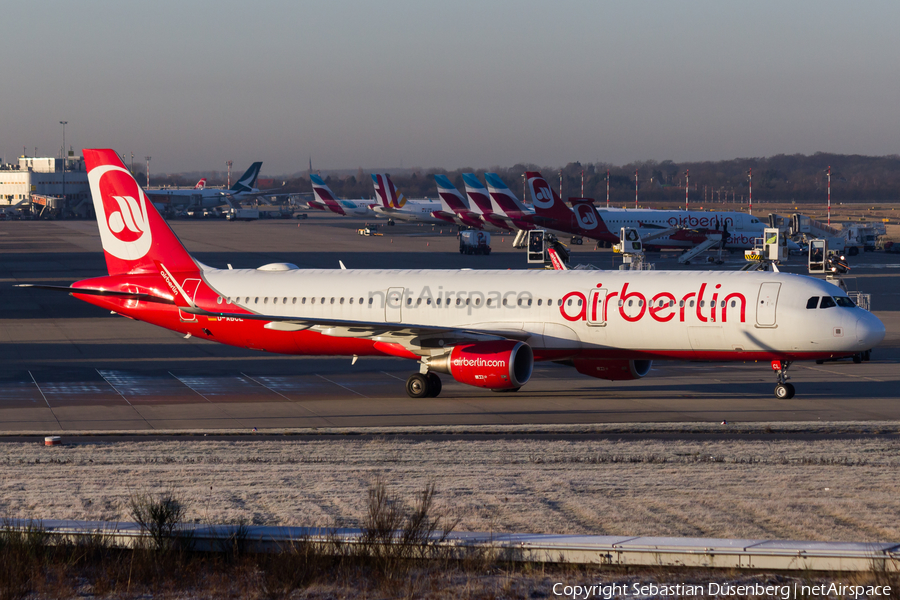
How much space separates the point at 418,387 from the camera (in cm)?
2959

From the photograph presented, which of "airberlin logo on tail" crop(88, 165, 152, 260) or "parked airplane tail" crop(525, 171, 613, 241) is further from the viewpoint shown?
"parked airplane tail" crop(525, 171, 613, 241)

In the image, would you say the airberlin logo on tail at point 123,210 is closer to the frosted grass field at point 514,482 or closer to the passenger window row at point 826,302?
the frosted grass field at point 514,482

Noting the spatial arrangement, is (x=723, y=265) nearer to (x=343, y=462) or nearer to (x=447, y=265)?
(x=447, y=265)

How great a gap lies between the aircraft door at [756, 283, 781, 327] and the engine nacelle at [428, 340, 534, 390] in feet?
21.0

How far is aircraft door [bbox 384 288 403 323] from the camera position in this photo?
102 feet

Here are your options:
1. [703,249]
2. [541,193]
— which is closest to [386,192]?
[541,193]

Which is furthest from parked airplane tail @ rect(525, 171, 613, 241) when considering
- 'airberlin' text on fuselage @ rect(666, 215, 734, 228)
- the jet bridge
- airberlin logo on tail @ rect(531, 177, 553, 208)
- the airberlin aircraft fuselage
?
the airberlin aircraft fuselage

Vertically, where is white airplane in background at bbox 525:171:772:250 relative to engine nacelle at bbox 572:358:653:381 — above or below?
above

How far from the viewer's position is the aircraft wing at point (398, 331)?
29297 millimetres

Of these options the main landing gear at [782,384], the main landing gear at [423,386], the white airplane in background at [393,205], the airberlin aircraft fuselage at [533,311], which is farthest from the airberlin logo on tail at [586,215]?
the main landing gear at [423,386]

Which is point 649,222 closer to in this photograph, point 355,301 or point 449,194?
point 449,194

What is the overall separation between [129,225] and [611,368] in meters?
16.3

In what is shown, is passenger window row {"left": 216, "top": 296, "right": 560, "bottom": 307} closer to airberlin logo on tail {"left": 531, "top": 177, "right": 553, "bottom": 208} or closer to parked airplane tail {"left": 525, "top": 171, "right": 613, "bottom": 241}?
parked airplane tail {"left": 525, "top": 171, "right": 613, "bottom": 241}

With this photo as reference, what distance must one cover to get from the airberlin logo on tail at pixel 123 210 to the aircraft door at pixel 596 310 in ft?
47.7
